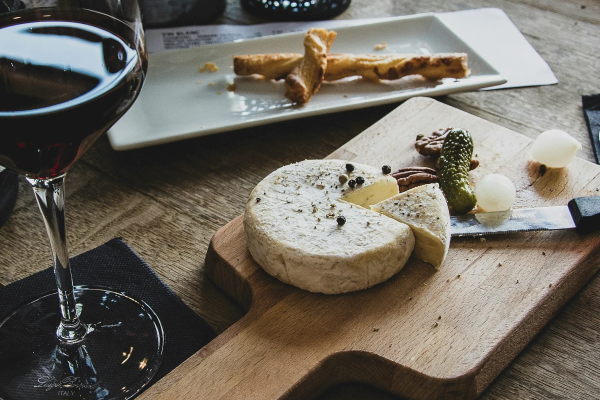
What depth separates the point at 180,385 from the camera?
819 mm

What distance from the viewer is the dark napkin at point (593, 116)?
1.37 metres

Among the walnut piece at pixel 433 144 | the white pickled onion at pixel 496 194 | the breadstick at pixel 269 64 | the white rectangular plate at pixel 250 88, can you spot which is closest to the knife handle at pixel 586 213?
the white pickled onion at pixel 496 194

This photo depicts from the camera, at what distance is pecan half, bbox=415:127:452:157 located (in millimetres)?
1217

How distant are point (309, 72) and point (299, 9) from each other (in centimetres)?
49

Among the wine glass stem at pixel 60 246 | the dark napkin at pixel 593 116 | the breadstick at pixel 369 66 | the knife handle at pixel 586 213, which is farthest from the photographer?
the breadstick at pixel 369 66

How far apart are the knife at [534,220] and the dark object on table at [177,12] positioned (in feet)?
3.71

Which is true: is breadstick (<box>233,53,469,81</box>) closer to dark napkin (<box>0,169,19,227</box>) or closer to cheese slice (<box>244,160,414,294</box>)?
cheese slice (<box>244,160,414,294</box>)

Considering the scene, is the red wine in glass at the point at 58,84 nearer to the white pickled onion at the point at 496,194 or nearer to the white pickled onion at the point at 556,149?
the white pickled onion at the point at 496,194

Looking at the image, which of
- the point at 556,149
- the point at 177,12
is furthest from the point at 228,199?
the point at 177,12

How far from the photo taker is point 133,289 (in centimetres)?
102

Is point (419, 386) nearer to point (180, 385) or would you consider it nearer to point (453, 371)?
point (453, 371)

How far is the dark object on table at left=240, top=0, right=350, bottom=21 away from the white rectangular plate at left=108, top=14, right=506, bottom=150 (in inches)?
7.9

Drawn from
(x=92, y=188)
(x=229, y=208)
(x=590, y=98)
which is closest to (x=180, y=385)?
(x=229, y=208)

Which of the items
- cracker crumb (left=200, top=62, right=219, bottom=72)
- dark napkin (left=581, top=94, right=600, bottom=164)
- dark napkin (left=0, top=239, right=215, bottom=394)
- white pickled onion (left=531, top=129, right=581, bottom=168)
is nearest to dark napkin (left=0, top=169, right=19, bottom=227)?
dark napkin (left=0, top=239, right=215, bottom=394)
